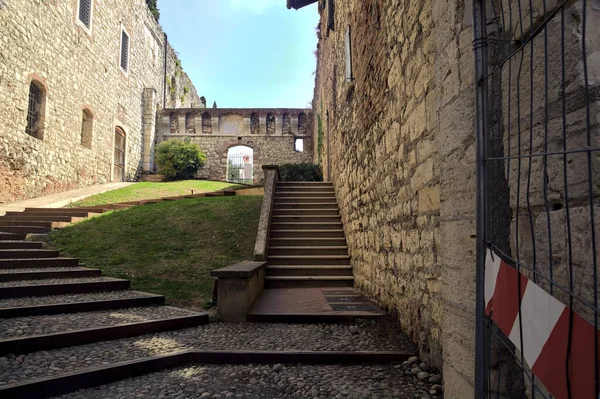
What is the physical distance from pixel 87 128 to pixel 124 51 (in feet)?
18.4

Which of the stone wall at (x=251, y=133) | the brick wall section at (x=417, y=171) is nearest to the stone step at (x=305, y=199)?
the brick wall section at (x=417, y=171)

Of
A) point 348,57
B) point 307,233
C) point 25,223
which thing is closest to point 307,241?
point 307,233

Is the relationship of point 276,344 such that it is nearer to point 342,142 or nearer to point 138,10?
point 342,142

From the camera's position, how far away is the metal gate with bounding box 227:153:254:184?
22391 millimetres

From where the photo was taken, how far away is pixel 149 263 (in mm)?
6078

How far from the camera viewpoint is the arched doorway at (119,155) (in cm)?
1706

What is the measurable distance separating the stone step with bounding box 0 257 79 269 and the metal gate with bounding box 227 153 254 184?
16631 millimetres

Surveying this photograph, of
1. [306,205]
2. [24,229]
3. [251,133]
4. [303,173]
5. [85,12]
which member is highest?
[85,12]

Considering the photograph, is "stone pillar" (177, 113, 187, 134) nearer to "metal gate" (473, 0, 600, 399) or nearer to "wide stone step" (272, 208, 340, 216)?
"wide stone step" (272, 208, 340, 216)

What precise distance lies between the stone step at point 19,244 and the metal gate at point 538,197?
7501 millimetres

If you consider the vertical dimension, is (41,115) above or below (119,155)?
above

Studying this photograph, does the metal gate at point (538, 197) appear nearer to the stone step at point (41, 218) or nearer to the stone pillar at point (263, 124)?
the stone step at point (41, 218)

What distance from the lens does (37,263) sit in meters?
5.50

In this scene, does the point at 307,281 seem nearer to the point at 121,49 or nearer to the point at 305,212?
the point at 305,212
